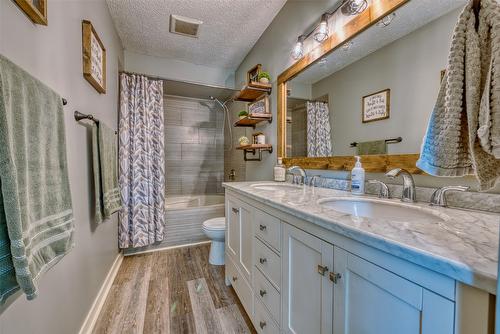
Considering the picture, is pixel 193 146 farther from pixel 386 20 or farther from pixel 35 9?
pixel 386 20

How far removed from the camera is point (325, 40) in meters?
1.42

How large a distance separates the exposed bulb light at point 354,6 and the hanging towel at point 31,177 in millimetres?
1487

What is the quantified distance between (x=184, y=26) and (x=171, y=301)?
2.52 metres

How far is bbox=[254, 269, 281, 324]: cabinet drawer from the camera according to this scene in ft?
3.33

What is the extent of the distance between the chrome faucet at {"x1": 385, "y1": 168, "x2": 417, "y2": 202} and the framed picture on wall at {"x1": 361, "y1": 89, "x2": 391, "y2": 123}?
332mm

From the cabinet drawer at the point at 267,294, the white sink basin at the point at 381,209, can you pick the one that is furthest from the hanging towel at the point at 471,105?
the cabinet drawer at the point at 267,294

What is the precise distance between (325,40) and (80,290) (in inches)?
84.7

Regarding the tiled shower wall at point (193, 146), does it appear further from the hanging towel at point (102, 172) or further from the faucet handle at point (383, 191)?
the faucet handle at point (383, 191)

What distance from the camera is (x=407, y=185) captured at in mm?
930

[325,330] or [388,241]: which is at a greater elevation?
[388,241]

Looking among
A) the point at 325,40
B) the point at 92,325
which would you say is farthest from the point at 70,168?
the point at 325,40

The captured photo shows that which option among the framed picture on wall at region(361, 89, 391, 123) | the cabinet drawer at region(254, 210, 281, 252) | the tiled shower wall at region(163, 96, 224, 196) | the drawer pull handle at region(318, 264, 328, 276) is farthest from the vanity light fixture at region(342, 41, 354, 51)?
the tiled shower wall at region(163, 96, 224, 196)

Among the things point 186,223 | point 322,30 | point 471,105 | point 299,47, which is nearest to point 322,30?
point 322,30

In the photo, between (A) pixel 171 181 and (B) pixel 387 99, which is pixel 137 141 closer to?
(A) pixel 171 181
